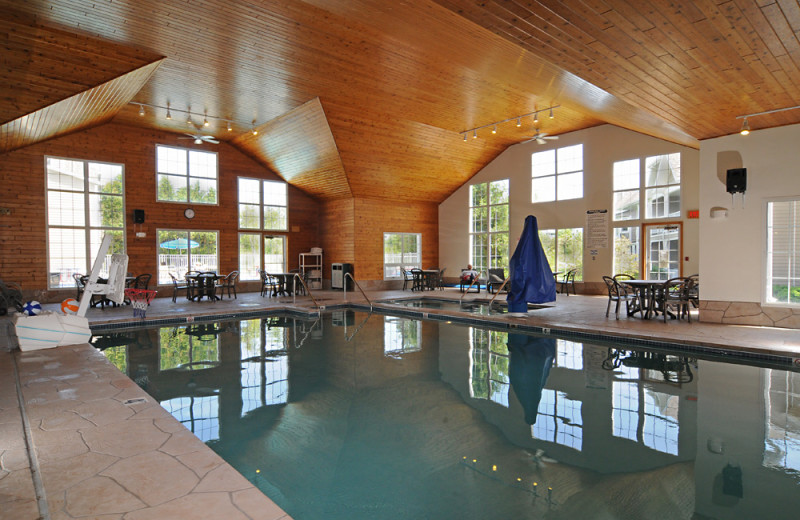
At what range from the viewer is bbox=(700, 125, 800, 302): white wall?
6.46 metres

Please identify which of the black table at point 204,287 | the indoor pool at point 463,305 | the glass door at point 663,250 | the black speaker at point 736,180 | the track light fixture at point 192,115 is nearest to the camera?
the black speaker at point 736,180

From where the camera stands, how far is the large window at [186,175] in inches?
479

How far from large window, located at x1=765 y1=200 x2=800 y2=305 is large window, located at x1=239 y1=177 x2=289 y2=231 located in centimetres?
1223

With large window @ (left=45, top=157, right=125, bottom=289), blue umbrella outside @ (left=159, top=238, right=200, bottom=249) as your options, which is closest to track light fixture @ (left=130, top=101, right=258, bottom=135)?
large window @ (left=45, top=157, right=125, bottom=289)

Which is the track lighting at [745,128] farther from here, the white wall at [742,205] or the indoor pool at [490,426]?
the indoor pool at [490,426]

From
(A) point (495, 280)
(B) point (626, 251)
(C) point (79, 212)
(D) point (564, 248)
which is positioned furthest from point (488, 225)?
(C) point (79, 212)

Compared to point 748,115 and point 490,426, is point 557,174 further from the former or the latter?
point 490,426

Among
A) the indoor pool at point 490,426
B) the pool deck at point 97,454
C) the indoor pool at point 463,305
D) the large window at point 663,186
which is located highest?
the large window at point 663,186

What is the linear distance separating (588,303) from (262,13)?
27.4 ft

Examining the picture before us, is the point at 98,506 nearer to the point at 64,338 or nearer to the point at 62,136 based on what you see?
the point at 64,338

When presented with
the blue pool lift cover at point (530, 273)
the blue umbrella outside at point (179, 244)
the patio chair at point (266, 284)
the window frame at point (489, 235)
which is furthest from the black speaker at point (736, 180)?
the blue umbrella outside at point (179, 244)

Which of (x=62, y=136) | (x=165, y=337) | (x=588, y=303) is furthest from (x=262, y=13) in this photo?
(x=588, y=303)

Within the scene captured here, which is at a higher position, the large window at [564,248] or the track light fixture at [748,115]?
the track light fixture at [748,115]

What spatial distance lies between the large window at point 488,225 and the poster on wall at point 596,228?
8.67 feet
